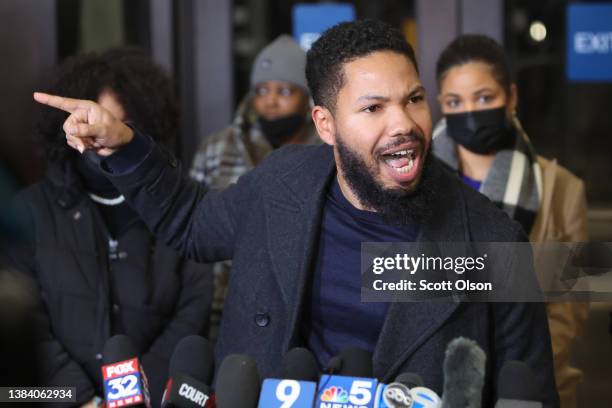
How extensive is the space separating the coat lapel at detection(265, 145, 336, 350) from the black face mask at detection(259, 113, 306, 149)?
1.43 meters

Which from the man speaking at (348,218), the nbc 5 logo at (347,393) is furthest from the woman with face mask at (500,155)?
the nbc 5 logo at (347,393)

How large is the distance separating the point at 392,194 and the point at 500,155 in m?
1.08

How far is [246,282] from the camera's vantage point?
226cm

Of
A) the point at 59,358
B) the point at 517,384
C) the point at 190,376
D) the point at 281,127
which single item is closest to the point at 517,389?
the point at 517,384

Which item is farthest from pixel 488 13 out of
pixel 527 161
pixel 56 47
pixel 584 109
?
pixel 56 47

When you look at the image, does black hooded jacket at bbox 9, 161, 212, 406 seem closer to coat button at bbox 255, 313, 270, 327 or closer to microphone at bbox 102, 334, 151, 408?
coat button at bbox 255, 313, 270, 327

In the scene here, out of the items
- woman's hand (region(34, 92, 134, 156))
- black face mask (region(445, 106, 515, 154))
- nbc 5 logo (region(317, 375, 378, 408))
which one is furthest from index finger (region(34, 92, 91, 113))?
black face mask (region(445, 106, 515, 154))

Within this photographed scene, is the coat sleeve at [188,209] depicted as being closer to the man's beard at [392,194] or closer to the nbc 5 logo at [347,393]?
the man's beard at [392,194]

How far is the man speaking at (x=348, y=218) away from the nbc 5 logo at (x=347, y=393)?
44 centimetres

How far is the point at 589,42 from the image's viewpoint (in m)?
4.34

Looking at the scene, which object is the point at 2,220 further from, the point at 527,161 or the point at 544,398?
the point at 527,161

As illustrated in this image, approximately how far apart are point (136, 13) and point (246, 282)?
269cm

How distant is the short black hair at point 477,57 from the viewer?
3.07 metres

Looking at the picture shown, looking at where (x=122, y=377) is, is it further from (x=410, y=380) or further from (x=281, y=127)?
(x=281, y=127)
